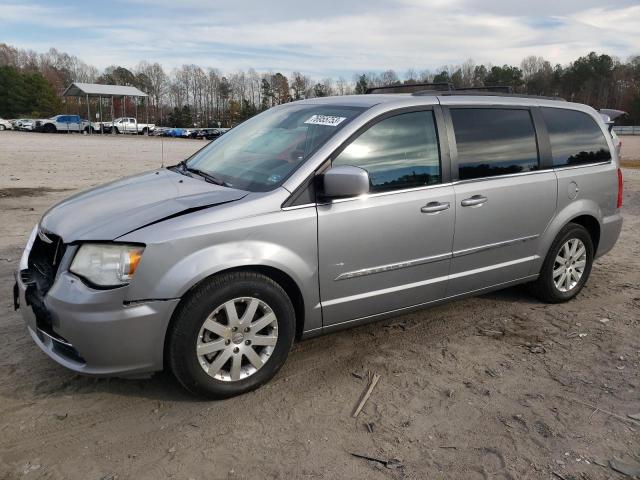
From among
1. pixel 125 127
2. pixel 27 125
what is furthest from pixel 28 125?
pixel 125 127

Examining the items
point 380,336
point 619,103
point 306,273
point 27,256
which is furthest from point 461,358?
point 619,103

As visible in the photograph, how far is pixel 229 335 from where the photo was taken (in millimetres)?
3145

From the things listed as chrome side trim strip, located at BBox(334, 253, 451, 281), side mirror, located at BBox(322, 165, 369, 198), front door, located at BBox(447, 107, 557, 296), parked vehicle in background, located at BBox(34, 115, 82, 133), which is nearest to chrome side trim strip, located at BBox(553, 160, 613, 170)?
front door, located at BBox(447, 107, 557, 296)

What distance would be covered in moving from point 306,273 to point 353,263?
35 centimetres

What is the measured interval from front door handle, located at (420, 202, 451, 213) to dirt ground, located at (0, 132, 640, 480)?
1.03 meters

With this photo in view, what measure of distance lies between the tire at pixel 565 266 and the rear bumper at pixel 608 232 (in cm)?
14

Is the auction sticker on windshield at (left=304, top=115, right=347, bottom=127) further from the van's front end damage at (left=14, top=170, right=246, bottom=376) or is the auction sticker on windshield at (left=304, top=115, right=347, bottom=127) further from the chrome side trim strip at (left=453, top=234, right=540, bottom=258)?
the chrome side trim strip at (left=453, top=234, right=540, bottom=258)

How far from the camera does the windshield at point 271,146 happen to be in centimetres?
350

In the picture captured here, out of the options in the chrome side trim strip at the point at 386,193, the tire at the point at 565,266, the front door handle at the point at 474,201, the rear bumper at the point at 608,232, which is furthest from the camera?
the rear bumper at the point at 608,232

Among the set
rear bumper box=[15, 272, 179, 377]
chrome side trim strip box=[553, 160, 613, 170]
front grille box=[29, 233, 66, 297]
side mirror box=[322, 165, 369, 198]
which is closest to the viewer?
rear bumper box=[15, 272, 179, 377]

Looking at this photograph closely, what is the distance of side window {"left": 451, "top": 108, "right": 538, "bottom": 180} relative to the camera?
4.03 m

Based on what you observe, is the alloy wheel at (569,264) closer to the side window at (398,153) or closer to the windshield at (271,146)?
the side window at (398,153)

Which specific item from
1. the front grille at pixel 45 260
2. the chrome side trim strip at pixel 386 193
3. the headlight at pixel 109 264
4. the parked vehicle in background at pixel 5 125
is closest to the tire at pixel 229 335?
the headlight at pixel 109 264

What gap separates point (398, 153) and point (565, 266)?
7.19 feet
